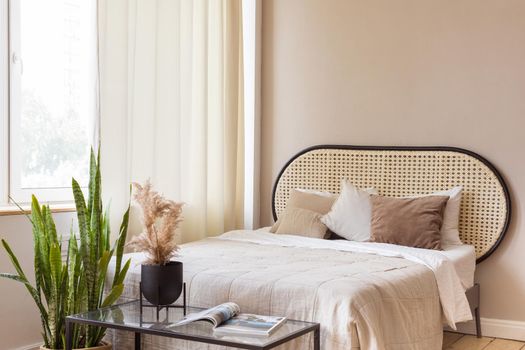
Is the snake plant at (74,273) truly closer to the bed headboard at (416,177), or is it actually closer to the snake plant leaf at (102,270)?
the snake plant leaf at (102,270)

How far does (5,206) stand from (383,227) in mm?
2034

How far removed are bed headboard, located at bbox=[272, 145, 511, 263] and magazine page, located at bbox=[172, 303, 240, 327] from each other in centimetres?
193

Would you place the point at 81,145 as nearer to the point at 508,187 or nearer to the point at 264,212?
the point at 264,212

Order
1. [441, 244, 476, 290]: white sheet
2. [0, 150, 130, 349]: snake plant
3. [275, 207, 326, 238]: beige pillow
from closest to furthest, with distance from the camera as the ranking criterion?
1. [0, 150, 130, 349]: snake plant
2. [441, 244, 476, 290]: white sheet
3. [275, 207, 326, 238]: beige pillow

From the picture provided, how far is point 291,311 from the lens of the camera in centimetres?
274

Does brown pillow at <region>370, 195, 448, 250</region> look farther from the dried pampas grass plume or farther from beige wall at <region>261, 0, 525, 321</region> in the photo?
the dried pampas grass plume

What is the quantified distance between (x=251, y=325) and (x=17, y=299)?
1549 millimetres

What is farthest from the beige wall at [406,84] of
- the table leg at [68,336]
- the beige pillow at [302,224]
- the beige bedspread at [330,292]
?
the table leg at [68,336]

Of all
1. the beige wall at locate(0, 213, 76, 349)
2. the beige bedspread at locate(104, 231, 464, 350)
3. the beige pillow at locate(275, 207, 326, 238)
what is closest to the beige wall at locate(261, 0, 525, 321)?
the beige pillow at locate(275, 207, 326, 238)

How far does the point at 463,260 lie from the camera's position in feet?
12.2

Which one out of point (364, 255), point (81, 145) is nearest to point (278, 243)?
point (364, 255)

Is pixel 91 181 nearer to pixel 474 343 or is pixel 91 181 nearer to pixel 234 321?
pixel 234 321

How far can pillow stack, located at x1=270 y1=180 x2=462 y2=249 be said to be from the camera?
152 inches

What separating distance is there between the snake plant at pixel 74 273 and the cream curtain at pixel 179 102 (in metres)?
0.75
